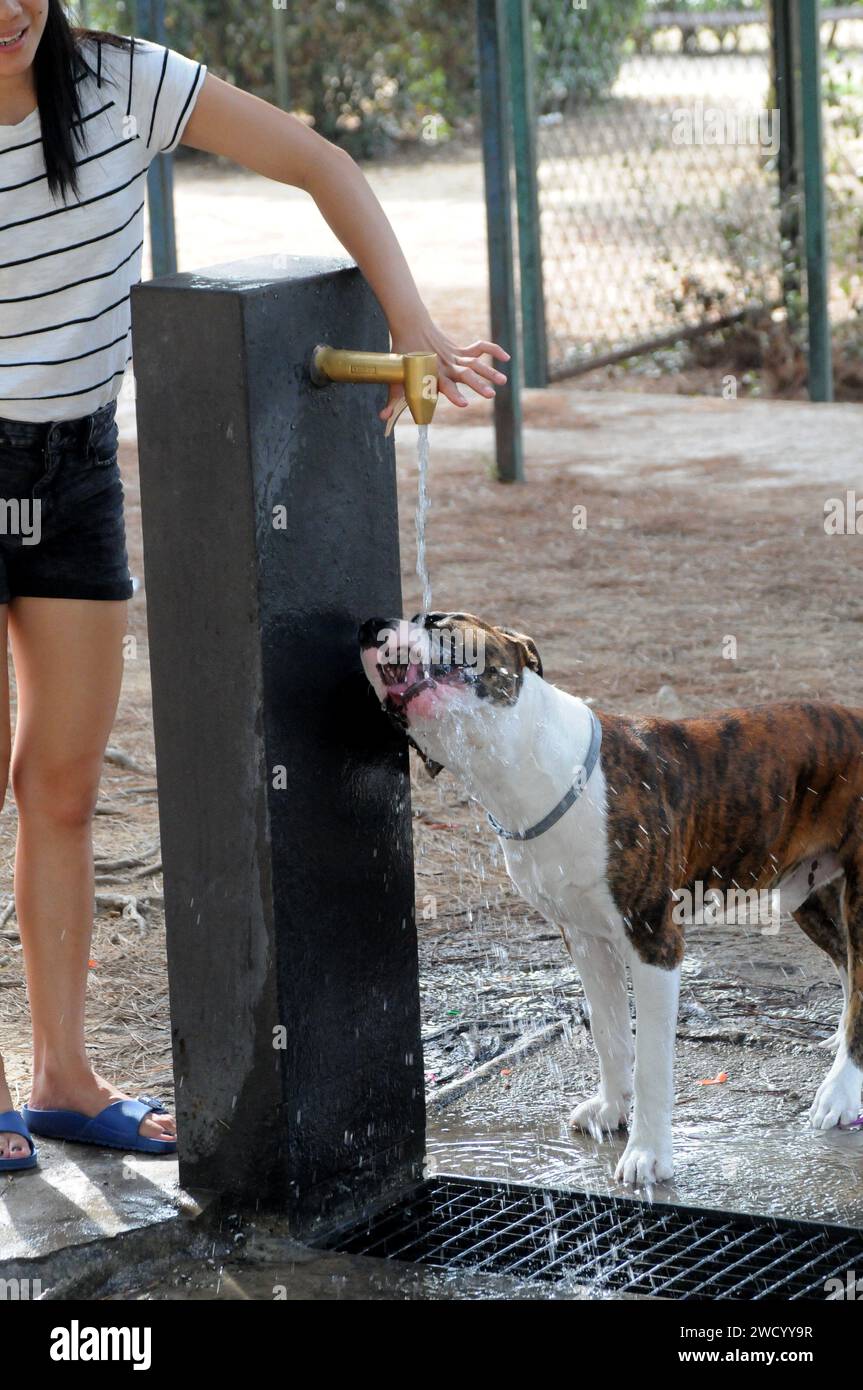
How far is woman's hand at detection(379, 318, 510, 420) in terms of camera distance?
129 inches

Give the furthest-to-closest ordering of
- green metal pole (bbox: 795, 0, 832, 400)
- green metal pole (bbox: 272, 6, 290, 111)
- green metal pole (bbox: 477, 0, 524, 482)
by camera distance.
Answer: green metal pole (bbox: 272, 6, 290, 111) < green metal pole (bbox: 795, 0, 832, 400) < green metal pole (bbox: 477, 0, 524, 482)

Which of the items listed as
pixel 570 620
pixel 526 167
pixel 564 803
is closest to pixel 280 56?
pixel 526 167

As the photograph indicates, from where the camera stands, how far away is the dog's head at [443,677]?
11.0 feet

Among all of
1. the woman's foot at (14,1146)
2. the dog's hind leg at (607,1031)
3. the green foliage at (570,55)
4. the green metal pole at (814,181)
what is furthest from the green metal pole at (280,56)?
the woman's foot at (14,1146)

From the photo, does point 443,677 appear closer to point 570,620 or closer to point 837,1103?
point 837,1103

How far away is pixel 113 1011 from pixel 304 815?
59.6 inches

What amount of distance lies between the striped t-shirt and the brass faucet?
41 cm

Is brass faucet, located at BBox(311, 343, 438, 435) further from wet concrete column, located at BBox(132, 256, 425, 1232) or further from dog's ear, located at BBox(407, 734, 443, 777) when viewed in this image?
dog's ear, located at BBox(407, 734, 443, 777)

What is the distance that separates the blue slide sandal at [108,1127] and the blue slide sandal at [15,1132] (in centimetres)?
9

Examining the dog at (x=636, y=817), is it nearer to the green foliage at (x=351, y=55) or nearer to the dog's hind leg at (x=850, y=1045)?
the dog's hind leg at (x=850, y=1045)

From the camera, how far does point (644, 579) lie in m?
8.21

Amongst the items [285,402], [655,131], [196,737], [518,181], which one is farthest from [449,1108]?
[655,131]

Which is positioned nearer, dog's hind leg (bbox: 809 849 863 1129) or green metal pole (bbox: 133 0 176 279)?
dog's hind leg (bbox: 809 849 863 1129)

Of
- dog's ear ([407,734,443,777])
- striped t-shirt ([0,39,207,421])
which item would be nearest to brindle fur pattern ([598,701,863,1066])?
dog's ear ([407,734,443,777])
